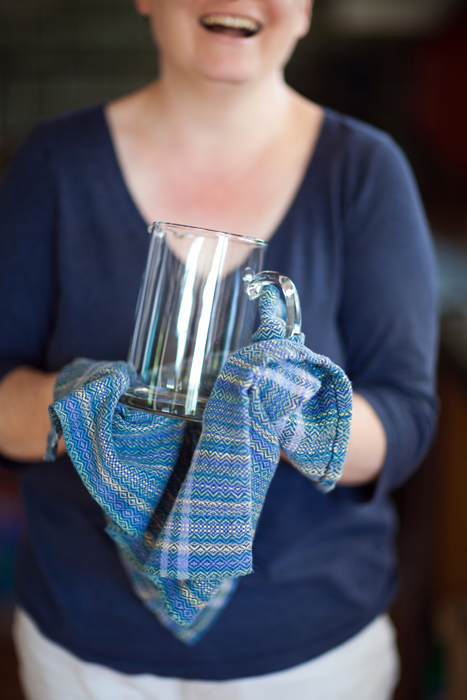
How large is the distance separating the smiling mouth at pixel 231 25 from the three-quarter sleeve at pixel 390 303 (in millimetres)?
178

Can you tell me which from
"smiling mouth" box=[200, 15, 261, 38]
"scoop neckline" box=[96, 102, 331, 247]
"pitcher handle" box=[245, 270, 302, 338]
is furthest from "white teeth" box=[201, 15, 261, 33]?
"pitcher handle" box=[245, 270, 302, 338]

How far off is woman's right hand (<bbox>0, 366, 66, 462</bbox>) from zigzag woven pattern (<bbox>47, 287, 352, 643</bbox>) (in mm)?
118

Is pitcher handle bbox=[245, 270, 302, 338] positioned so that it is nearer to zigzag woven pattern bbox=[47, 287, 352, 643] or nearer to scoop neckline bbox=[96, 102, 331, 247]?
zigzag woven pattern bbox=[47, 287, 352, 643]

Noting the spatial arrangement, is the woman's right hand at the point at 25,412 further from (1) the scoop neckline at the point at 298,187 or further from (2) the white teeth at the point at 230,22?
(2) the white teeth at the point at 230,22

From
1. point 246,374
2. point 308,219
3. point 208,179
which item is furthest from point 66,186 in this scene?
point 246,374

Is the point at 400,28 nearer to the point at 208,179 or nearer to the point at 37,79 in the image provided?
the point at 37,79

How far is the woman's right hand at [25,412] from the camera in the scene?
0.61 meters

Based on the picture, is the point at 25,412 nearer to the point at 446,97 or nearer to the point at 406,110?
the point at 446,97

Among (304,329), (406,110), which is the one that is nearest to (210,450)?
(304,329)

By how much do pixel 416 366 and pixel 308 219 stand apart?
0.61ft

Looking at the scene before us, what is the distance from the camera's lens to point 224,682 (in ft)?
2.23

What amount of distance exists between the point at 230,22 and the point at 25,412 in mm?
409

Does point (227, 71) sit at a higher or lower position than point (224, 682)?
higher

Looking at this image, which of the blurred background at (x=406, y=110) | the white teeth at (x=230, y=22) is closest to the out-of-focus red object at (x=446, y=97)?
the blurred background at (x=406, y=110)
